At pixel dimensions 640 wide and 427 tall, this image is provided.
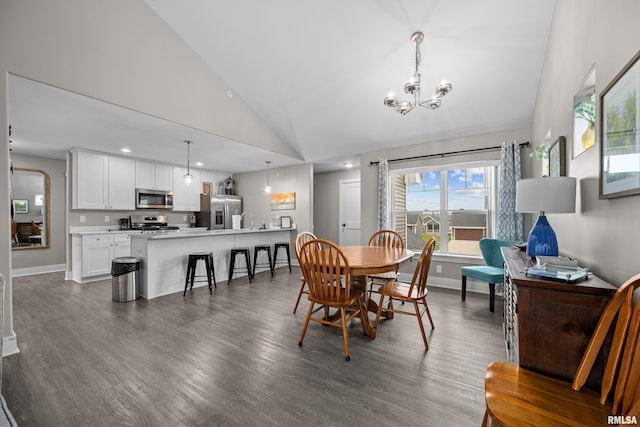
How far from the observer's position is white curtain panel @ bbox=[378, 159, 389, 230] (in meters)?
4.77

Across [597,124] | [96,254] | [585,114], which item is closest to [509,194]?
[585,114]

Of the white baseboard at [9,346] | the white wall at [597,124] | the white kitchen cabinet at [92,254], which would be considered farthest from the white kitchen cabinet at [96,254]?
the white wall at [597,124]

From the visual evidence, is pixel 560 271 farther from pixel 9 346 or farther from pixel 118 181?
pixel 118 181

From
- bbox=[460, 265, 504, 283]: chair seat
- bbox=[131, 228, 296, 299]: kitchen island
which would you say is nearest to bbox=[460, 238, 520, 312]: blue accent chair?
bbox=[460, 265, 504, 283]: chair seat

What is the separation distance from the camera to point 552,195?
1.57 m

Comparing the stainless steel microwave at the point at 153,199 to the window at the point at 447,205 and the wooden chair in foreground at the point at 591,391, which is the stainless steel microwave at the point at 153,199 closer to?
the window at the point at 447,205

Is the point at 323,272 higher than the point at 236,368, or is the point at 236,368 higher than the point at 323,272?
the point at 323,272

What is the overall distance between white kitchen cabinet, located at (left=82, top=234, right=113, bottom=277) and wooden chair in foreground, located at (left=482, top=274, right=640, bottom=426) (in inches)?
236

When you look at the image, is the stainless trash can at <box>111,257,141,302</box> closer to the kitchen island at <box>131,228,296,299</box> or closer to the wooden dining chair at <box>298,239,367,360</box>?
the kitchen island at <box>131,228,296,299</box>

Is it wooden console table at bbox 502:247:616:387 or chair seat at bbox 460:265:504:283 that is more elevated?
wooden console table at bbox 502:247:616:387

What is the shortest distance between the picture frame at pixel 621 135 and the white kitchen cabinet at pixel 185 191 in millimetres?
6966

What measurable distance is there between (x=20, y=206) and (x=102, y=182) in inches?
72.5

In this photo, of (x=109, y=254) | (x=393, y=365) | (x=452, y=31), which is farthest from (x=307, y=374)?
(x=109, y=254)

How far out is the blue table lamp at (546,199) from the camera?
1557 millimetres
